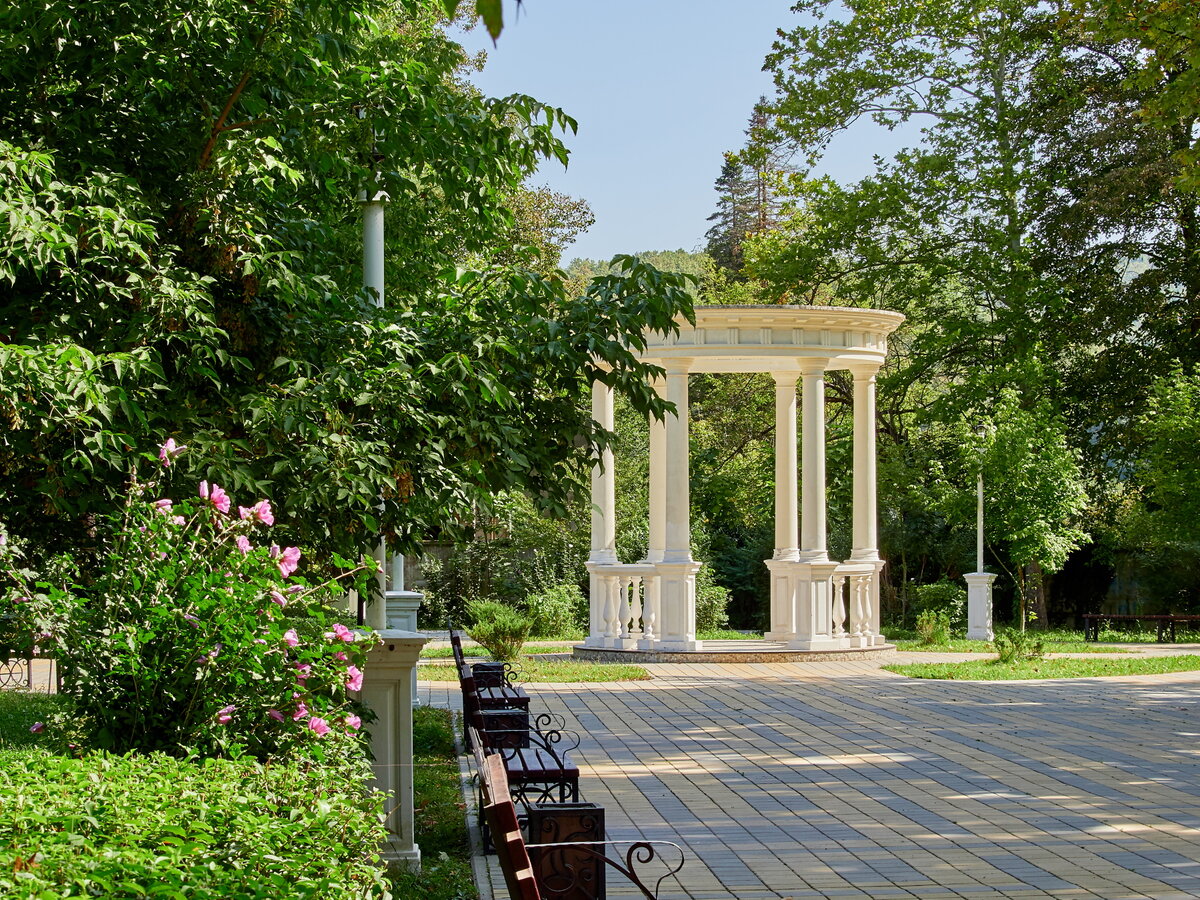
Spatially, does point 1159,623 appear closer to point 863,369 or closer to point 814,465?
point 863,369

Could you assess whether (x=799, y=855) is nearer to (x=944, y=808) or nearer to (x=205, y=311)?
(x=944, y=808)

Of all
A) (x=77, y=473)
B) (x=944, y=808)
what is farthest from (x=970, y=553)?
(x=77, y=473)

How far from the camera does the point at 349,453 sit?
580 cm

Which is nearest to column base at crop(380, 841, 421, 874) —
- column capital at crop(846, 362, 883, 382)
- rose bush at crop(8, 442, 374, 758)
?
rose bush at crop(8, 442, 374, 758)

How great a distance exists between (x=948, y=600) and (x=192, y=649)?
82.0ft

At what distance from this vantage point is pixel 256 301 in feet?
21.5

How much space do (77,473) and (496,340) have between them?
202 cm

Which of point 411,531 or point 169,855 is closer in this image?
point 169,855

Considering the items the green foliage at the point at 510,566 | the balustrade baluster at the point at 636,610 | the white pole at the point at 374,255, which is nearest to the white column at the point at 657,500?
the balustrade baluster at the point at 636,610

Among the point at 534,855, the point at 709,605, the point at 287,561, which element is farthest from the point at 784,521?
the point at 287,561

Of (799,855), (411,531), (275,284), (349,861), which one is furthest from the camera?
(799,855)

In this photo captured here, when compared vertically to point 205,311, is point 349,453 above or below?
below

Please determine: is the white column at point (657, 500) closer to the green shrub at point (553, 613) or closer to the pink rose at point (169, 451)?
the green shrub at point (553, 613)

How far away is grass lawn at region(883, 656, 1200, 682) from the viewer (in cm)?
1866
